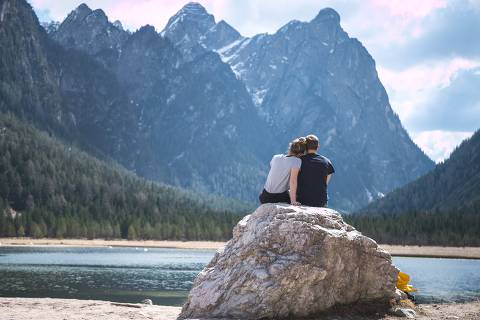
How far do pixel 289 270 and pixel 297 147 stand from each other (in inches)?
164

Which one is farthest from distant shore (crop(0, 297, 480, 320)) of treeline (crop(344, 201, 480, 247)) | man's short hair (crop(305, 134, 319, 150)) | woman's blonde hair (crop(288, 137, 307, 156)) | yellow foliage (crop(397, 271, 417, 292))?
treeline (crop(344, 201, 480, 247))

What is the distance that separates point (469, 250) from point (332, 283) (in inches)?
5215

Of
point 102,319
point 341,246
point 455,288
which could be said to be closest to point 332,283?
point 341,246

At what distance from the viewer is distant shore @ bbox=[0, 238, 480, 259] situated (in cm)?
13438

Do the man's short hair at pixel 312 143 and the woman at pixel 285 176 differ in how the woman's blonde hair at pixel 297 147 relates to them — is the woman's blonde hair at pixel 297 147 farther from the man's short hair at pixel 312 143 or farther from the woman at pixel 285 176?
the man's short hair at pixel 312 143

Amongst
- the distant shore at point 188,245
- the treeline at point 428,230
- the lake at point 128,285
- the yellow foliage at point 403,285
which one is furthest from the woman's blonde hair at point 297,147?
the treeline at point 428,230

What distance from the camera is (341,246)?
738 inches

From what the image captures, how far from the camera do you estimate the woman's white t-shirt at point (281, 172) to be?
19.8 metres

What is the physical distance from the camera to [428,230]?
159750 millimetres

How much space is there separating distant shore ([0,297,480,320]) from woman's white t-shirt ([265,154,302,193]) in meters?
4.25

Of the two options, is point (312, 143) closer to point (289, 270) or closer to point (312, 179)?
point (312, 179)

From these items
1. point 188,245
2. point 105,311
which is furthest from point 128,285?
point 188,245

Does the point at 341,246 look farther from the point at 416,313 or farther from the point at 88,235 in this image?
the point at 88,235

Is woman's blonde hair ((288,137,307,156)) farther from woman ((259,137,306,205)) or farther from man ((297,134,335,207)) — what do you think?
man ((297,134,335,207))
